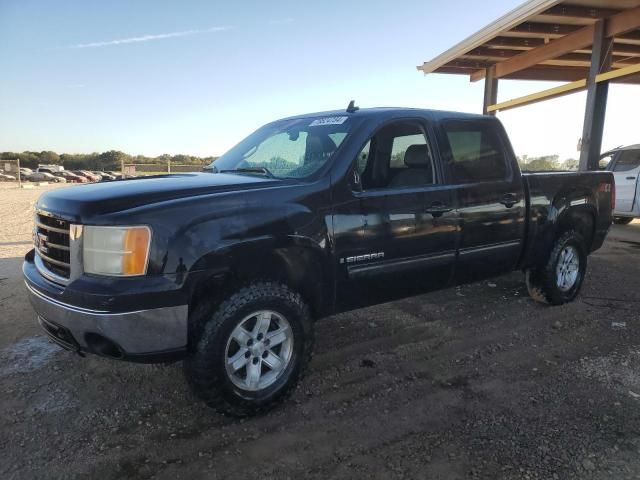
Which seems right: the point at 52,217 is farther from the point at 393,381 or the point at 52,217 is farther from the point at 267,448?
the point at 393,381

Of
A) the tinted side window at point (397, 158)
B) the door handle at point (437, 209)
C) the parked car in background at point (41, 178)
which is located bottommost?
the parked car in background at point (41, 178)

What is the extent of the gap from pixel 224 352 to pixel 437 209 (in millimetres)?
2018

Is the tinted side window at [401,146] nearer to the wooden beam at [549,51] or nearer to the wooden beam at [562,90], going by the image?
the wooden beam at [562,90]

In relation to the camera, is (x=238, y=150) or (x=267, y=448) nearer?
(x=267, y=448)

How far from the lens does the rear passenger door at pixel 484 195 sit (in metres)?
4.04

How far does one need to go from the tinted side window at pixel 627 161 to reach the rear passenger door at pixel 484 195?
26.5 ft

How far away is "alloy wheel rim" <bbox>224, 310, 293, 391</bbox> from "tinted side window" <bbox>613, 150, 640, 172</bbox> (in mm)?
10707

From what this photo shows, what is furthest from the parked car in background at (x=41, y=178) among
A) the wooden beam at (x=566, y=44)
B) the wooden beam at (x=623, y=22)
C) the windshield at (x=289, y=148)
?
the windshield at (x=289, y=148)

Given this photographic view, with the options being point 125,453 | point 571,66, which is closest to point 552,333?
point 125,453

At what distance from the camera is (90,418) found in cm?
296

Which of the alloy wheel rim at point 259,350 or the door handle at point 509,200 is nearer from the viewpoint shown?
the alloy wheel rim at point 259,350

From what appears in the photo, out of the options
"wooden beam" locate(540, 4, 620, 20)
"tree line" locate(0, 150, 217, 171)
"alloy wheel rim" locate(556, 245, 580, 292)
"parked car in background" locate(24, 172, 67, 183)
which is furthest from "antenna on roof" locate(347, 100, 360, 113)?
"tree line" locate(0, 150, 217, 171)

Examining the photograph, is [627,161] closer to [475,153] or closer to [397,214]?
[475,153]

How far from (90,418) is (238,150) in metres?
2.46
